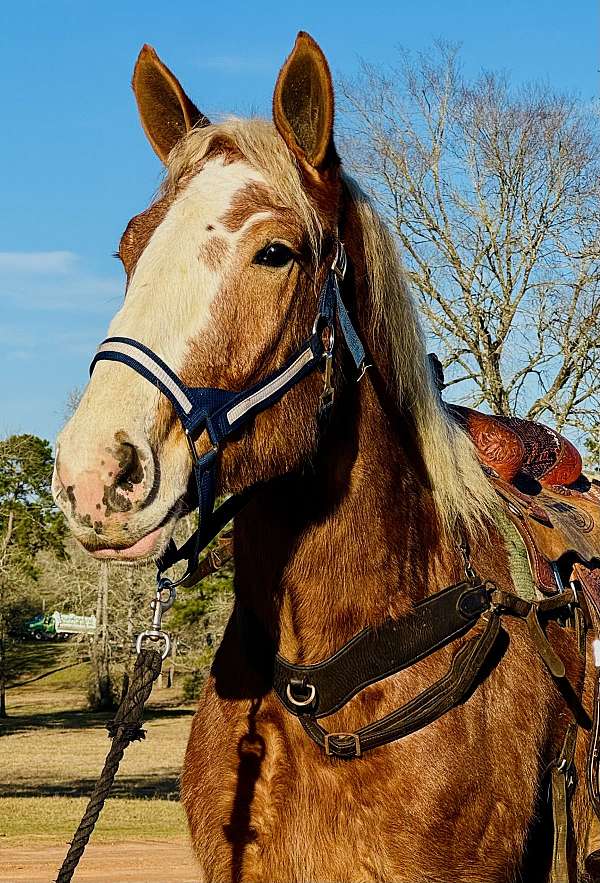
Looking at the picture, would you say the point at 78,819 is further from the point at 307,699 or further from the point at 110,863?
the point at 307,699

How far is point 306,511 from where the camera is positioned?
293cm

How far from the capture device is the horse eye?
261cm

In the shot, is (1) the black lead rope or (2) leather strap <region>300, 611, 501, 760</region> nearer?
(1) the black lead rope

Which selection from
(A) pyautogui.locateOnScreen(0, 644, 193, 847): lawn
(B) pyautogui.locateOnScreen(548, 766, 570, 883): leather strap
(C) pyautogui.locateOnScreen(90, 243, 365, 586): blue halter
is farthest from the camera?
(A) pyautogui.locateOnScreen(0, 644, 193, 847): lawn

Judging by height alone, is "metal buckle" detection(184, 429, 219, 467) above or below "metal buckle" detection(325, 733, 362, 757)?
above

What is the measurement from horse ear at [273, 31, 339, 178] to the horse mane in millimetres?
53

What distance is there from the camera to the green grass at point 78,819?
508 inches

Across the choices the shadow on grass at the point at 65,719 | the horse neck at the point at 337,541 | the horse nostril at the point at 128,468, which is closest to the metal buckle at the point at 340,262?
the horse neck at the point at 337,541

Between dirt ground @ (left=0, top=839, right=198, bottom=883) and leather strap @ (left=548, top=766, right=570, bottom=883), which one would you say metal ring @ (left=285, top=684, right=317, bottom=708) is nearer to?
leather strap @ (left=548, top=766, right=570, bottom=883)

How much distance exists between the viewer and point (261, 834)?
288 cm

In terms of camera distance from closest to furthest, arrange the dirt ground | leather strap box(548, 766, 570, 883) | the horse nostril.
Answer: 1. the horse nostril
2. leather strap box(548, 766, 570, 883)
3. the dirt ground

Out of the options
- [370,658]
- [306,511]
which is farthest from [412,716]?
[306,511]

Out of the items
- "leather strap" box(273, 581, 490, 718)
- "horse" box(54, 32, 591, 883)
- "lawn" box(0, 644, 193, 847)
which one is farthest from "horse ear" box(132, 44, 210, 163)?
"lawn" box(0, 644, 193, 847)

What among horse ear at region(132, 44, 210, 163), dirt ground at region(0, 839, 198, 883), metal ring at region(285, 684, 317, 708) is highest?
horse ear at region(132, 44, 210, 163)
